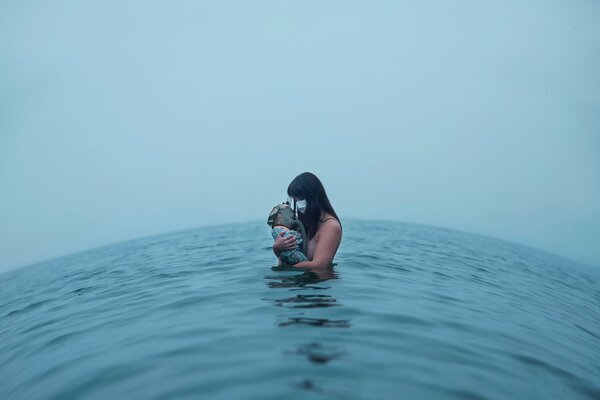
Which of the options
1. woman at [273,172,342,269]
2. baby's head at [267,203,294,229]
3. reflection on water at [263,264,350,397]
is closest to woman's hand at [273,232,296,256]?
woman at [273,172,342,269]

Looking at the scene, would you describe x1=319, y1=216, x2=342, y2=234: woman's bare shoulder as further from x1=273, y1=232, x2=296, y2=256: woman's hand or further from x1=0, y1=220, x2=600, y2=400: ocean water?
x1=0, y1=220, x2=600, y2=400: ocean water

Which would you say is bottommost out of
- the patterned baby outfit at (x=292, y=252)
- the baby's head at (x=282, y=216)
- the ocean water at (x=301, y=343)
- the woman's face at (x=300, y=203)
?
the ocean water at (x=301, y=343)

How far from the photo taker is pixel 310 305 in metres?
4.44

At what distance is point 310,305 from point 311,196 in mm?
1905

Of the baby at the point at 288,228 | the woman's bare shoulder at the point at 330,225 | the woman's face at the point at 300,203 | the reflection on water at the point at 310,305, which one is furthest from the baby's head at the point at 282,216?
the reflection on water at the point at 310,305

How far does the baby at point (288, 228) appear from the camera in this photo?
5.74 metres

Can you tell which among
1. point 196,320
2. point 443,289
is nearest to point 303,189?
point 196,320

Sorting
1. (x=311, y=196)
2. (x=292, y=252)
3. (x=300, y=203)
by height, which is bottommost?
(x=292, y=252)

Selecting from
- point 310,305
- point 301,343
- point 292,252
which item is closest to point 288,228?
point 292,252

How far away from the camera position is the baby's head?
18.8ft

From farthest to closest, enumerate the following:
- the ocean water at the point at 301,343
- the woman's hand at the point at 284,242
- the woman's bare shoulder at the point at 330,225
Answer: the woman's bare shoulder at the point at 330,225
the woman's hand at the point at 284,242
the ocean water at the point at 301,343

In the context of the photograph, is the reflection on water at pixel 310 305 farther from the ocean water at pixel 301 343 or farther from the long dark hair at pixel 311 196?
the long dark hair at pixel 311 196

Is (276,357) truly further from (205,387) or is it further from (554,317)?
(554,317)

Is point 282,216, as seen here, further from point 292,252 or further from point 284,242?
point 292,252
